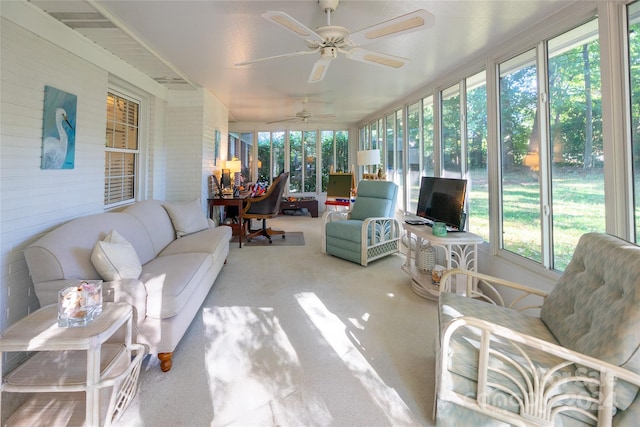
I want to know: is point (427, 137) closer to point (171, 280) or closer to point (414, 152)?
point (414, 152)

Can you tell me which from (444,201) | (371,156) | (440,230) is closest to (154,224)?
(440,230)

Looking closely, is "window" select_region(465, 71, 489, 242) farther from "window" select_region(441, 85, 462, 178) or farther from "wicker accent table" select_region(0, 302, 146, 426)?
"wicker accent table" select_region(0, 302, 146, 426)

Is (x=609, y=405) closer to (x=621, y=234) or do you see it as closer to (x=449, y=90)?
(x=621, y=234)

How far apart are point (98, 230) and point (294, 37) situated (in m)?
2.45

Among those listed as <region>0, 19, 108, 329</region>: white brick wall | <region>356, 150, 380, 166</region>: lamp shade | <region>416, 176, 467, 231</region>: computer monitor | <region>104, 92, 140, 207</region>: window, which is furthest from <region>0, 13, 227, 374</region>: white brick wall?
<region>356, 150, 380, 166</region>: lamp shade

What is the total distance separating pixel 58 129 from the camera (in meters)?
2.36

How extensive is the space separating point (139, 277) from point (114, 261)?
212 mm

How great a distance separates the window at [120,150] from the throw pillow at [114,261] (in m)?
1.95

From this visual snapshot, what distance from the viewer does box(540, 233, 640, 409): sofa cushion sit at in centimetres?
103

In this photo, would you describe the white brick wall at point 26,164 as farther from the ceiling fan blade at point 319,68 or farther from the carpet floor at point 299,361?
the ceiling fan blade at point 319,68

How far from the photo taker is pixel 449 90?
3.97m

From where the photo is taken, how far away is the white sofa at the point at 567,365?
3.40ft

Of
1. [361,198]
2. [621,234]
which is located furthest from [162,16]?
[621,234]

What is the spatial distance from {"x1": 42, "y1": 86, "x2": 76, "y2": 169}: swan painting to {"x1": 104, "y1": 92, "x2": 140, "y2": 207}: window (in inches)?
34.8
